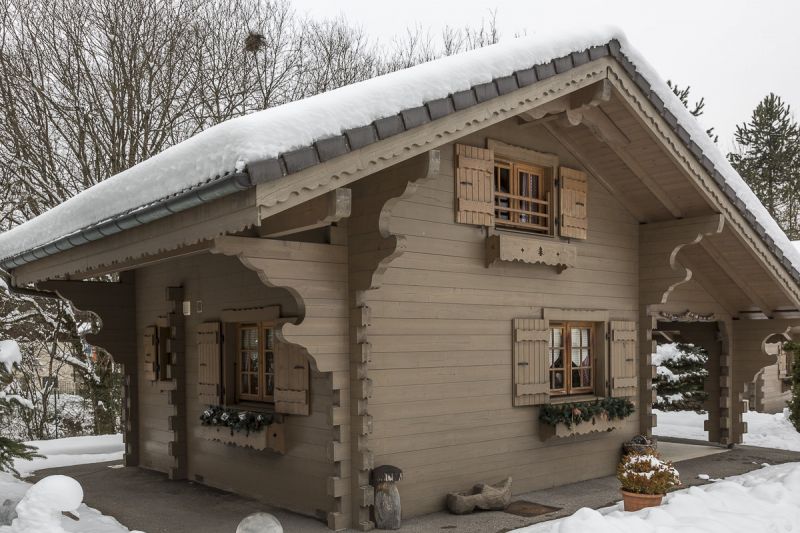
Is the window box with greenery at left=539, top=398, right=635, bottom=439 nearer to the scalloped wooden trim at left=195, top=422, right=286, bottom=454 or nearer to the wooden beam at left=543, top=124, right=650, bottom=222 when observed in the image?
the wooden beam at left=543, top=124, right=650, bottom=222

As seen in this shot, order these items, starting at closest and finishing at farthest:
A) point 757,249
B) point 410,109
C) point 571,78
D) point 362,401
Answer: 1. point 410,109
2. point 362,401
3. point 571,78
4. point 757,249

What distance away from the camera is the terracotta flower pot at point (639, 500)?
6574 millimetres

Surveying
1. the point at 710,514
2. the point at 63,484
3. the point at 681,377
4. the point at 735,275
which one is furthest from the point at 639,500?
the point at 681,377

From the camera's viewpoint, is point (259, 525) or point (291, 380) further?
point (291, 380)

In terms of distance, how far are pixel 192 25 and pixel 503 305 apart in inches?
432

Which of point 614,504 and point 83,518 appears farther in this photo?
point 614,504

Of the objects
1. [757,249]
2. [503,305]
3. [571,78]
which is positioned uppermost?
[571,78]

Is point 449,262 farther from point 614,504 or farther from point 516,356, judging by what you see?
point 614,504

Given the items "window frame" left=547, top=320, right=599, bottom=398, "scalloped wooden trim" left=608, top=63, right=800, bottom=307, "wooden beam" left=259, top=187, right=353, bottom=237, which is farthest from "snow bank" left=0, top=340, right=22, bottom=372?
"scalloped wooden trim" left=608, top=63, right=800, bottom=307

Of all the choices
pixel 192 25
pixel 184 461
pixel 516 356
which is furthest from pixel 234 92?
pixel 516 356

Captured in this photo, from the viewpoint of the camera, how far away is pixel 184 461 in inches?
344

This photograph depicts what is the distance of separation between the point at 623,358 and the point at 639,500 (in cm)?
276

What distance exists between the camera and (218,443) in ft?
26.7

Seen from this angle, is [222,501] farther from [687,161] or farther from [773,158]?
[773,158]
